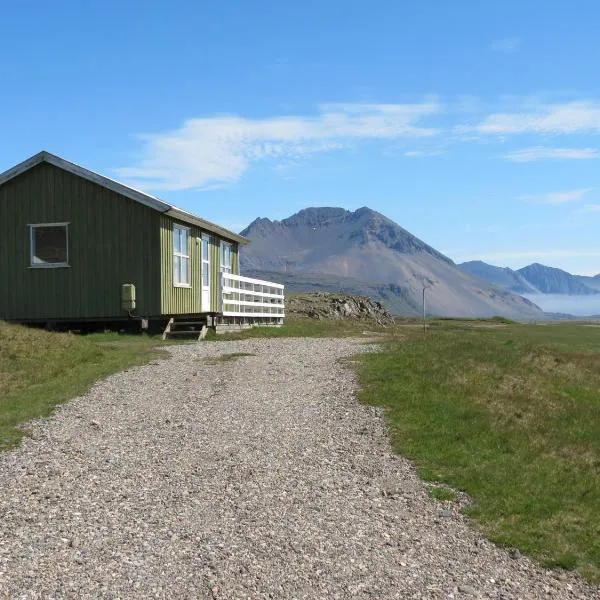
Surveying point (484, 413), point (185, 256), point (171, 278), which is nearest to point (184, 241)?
point (185, 256)

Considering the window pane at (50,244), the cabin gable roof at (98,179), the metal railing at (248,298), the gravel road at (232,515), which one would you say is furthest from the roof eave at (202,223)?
the gravel road at (232,515)

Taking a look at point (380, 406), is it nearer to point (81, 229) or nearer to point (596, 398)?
point (596, 398)

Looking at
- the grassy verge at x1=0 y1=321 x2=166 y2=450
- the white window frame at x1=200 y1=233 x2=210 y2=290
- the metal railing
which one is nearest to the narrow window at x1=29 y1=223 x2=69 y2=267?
the grassy verge at x1=0 y1=321 x2=166 y2=450

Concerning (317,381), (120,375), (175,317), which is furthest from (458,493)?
(175,317)

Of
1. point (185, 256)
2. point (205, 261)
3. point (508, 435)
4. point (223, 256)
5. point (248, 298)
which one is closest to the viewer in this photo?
point (508, 435)

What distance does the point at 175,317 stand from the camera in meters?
29.8

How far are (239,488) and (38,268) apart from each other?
22755 millimetres

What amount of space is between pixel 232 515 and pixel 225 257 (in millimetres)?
30511

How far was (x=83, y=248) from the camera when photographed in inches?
1150

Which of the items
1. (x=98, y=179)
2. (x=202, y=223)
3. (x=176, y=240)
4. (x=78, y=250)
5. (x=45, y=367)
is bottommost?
(x=45, y=367)

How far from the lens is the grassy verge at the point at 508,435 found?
8312 mm

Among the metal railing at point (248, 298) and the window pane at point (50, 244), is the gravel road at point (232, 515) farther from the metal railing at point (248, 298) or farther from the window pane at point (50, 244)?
the window pane at point (50, 244)

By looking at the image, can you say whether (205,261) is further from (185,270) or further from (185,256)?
(185,256)

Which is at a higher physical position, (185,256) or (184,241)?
(184,241)
